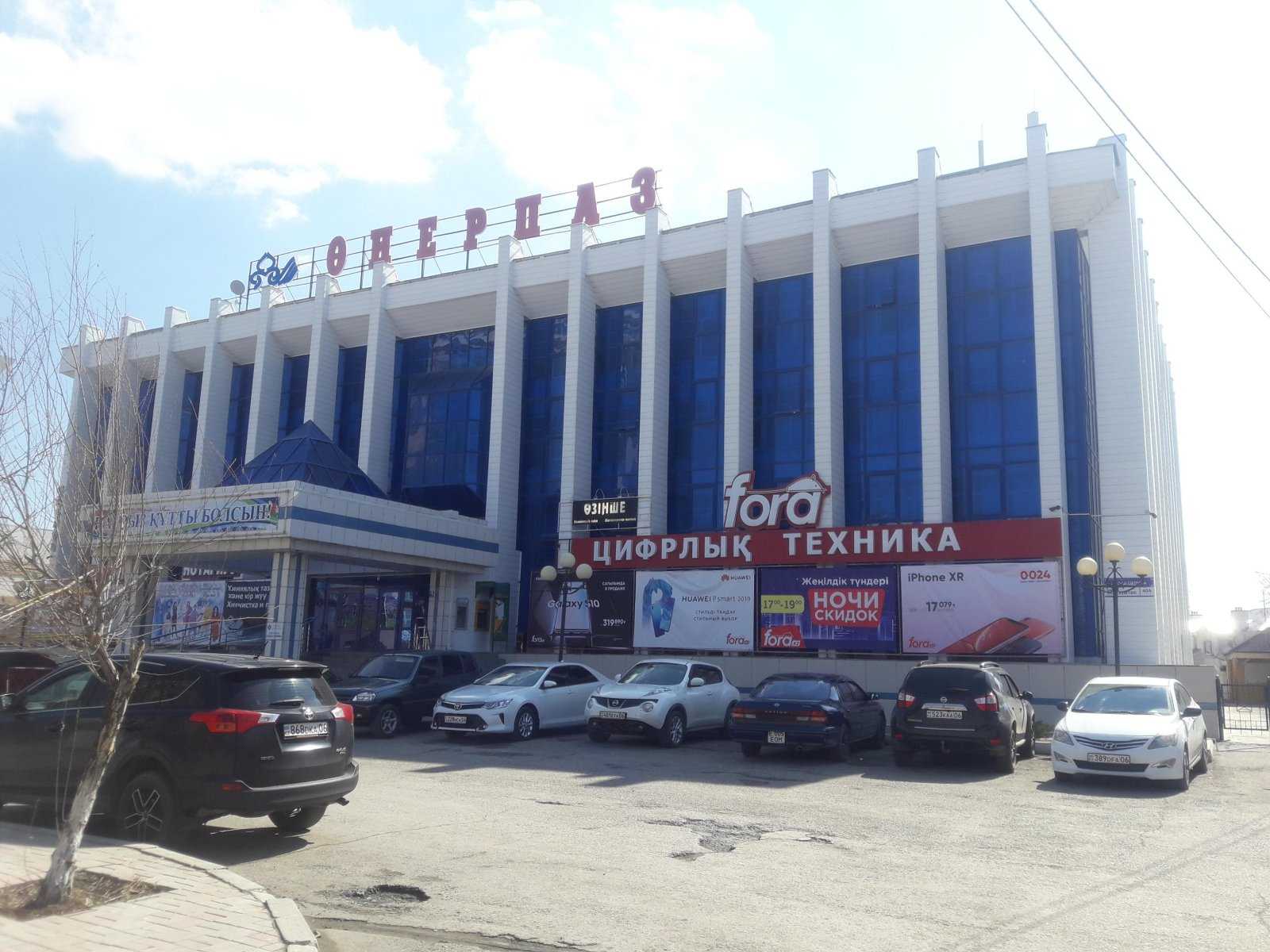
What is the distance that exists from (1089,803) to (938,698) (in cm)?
343

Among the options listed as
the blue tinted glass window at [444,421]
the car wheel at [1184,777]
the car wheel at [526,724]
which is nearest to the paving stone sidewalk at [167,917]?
the car wheel at [526,724]

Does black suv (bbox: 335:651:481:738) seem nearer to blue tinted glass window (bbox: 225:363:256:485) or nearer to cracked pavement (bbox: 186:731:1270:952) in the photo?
cracked pavement (bbox: 186:731:1270:952)

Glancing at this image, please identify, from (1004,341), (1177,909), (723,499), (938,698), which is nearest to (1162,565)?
(1004,341)

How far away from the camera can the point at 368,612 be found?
110 feet

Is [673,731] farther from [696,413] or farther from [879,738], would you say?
[696,413]

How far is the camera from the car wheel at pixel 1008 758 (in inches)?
589

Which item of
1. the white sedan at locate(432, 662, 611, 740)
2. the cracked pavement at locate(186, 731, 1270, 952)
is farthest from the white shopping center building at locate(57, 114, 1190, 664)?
the cracked pavement at locate(186, 731, 1270, 952)

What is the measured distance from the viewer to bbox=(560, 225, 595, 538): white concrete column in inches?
1313

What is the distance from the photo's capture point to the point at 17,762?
949 cm

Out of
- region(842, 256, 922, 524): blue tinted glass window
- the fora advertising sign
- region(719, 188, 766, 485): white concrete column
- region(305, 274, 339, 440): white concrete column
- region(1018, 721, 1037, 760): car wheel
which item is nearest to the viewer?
region(1018, 721, 1037, 760): car wheel

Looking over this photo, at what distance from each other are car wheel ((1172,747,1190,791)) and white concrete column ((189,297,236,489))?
3551 cm

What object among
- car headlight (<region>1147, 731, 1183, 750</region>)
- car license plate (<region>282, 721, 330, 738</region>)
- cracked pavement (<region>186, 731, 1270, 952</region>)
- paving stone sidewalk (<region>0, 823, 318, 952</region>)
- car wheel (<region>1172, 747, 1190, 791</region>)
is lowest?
cracked pavement (<region>186, 731, 1270, 952</region>)

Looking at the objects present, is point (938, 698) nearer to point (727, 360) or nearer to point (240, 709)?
point (240, 709)

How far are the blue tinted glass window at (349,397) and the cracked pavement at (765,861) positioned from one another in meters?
26.5
